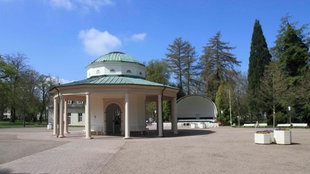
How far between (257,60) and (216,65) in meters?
10.6

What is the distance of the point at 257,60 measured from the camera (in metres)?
42.6

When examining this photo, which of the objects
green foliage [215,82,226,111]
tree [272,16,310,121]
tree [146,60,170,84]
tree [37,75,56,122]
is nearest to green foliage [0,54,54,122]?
tree [37,75,56,122]

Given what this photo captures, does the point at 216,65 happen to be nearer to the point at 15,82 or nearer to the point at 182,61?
the point at 182,61

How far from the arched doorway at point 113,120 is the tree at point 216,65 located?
30529 millimetres

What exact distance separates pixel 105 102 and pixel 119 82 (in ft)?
12.6

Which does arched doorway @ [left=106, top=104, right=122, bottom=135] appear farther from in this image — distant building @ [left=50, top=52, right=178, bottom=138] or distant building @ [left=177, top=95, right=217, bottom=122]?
distant building @ [left=177, top=95, right=217, bottom=122]

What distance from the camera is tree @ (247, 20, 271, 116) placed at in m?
42.1

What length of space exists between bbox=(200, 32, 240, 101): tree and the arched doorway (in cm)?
3053

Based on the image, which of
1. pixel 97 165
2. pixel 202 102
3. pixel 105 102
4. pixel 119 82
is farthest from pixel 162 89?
pixel 202 102

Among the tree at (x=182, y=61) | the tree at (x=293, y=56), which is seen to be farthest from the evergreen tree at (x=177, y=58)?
the tree at (x=293, y=56)

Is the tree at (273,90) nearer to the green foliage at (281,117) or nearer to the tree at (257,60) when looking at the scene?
the green foliage at (281,117)

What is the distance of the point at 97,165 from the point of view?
29.6ft

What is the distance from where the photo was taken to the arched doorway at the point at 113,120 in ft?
77.5

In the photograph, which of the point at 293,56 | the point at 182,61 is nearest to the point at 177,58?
the point at 182,61
